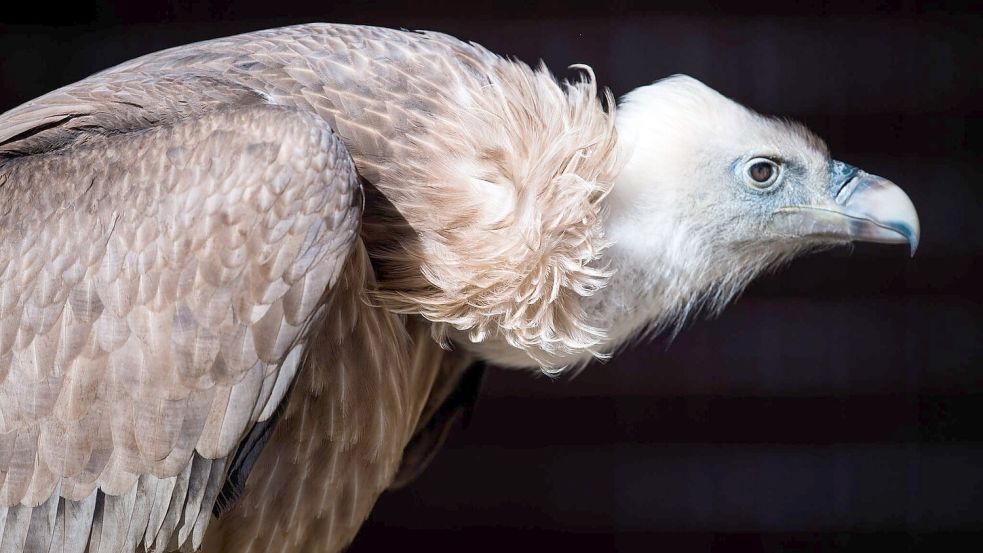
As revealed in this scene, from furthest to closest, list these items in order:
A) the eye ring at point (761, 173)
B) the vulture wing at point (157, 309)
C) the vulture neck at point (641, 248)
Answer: the eye ring at point (761, 173), the vulture neck at point (641, 248), the vulture wing at point (157, 309)

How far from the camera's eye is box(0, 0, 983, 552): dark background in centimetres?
297

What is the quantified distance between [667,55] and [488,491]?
55.0 inches

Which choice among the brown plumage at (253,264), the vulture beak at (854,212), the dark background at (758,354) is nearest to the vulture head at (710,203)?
the vulture beak at (854,212)

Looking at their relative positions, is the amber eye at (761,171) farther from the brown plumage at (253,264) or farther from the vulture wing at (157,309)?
the vulture wing at (157,309)

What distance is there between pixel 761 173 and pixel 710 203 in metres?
0.12

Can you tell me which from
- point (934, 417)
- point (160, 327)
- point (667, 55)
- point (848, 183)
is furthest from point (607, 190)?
point (934, 417)

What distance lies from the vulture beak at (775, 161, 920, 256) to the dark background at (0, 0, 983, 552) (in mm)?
1213

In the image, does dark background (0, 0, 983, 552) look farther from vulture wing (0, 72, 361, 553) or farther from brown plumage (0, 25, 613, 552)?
vulture wing (0, 72, 361, 553)

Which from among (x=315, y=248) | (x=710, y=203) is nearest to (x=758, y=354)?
(x=710, y=203)

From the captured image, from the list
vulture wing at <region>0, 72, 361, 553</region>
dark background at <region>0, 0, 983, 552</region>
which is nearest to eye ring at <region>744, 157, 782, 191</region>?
vulture wing at <region>0, 72, 361, 553</region>

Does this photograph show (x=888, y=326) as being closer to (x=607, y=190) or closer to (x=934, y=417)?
(x=934, y=417)

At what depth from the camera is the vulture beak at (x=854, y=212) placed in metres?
1.78

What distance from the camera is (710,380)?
314cm

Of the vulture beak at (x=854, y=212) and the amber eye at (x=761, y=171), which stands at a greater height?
the amber eye at (x=761, y=171)
